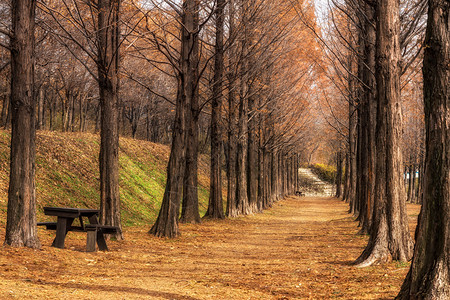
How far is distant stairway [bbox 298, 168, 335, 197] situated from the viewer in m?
63.8

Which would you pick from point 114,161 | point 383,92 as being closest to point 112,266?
point 114,161

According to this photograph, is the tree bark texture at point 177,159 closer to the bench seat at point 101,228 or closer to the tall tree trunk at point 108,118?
the tall tree trunk at point 108,118

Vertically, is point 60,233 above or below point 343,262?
above

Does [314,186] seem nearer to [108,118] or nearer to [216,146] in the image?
[216,146]

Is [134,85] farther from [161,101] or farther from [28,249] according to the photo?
[28,249]

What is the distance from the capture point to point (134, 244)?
409 inches

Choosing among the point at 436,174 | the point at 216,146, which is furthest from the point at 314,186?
the point at 436,174

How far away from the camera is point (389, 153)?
8.11 m

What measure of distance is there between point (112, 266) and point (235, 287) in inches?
99.0

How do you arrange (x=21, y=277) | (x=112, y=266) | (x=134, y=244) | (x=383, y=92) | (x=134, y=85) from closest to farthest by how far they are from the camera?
(x=21, y=277)
(x=112, y=266)
(x=383, y=92)
(x=134, y=244)
(x=134, y=85)

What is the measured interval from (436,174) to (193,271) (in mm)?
4480

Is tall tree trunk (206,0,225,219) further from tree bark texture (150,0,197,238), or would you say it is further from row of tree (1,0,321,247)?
tree bark texture (150,0,197,238)

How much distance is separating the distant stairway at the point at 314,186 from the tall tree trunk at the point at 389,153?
5240 cm

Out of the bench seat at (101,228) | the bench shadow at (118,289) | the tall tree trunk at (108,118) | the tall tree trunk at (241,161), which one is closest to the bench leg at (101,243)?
the bench seat at (101,228)
